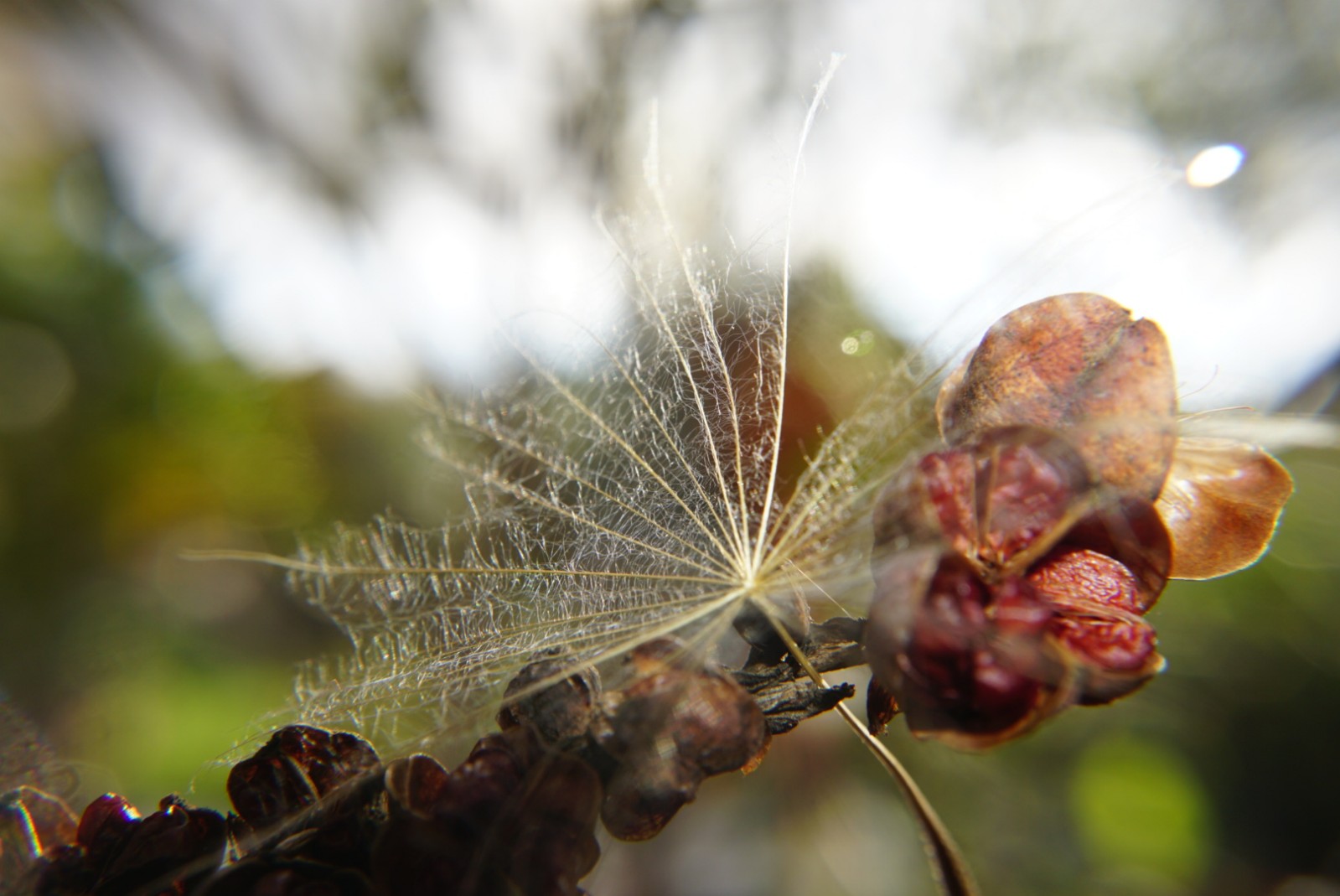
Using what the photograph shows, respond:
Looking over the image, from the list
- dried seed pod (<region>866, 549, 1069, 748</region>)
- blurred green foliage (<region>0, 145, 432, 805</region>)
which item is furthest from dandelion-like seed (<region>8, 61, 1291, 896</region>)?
blurred green foliage (<region>0, 145, 432, 805</region>)

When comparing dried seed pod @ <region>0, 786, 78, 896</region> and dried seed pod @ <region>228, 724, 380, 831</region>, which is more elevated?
dried seed pod @ <region>0, 786, 78, 896</region>

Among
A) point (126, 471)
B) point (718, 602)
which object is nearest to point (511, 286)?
point (718, 602)

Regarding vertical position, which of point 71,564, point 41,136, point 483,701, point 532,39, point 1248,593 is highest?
point 41,136

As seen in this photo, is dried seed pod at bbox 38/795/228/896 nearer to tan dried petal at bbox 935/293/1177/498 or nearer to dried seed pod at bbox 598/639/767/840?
dried seed pod at bbox 598/639/767/840

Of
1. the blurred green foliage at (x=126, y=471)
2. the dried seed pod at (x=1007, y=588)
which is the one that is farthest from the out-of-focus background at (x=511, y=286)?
the dried seed pod at (x=1007, y=588)

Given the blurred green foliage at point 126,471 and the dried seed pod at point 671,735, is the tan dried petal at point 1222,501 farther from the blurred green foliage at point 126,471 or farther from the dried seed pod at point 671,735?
the blurred green foliage at point 126,471

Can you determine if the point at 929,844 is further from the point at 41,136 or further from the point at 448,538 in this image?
the point at 41,136

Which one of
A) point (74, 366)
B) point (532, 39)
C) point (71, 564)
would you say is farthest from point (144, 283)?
point (532, 39)
